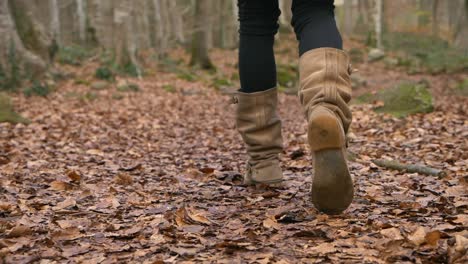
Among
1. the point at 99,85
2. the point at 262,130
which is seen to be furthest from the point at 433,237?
the point at 99,85

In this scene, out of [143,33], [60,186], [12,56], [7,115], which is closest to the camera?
[60,186]

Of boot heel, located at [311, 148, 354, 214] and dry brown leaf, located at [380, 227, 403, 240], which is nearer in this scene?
dry brown leaf, located at [380, 227, 403, 240]

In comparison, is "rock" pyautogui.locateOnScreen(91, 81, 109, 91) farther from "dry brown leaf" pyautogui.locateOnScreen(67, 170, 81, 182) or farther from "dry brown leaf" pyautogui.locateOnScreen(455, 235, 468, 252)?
Result: "dry brown leaf" pyautogui.locateOnScreen(455, 235, 468, 252)

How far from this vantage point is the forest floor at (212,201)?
1.63 metres

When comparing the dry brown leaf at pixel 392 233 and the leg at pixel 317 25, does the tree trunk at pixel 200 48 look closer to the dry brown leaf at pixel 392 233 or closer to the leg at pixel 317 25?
the leg at pixel 317 25

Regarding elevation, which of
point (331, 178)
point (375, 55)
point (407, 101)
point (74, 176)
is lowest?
point (375, 55)

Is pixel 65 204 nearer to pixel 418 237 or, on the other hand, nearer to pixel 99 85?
pixel 418 237

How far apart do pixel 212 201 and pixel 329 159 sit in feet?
2.46

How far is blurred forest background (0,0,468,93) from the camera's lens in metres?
9.21

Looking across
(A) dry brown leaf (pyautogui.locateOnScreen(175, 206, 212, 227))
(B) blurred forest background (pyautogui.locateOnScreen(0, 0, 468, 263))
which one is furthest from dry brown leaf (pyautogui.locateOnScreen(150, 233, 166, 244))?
(A) dry brown leaf (pyautogui.locateOnScreen(175, 206, 212, 227))

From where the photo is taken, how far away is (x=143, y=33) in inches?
1032

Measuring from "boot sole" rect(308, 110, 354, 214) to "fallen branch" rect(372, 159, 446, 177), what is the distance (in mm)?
1210

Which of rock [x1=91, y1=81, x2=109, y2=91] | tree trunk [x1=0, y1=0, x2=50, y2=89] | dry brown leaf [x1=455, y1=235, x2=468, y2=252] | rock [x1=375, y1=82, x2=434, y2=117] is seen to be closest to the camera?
dry brown leaf [x1=455, y1=235, x2=468, y2=252]

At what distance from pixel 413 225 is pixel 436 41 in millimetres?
22742
